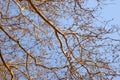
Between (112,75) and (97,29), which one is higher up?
(97,29)

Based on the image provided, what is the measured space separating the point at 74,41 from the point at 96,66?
38.7 inches

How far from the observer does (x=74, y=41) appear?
971 centimetres

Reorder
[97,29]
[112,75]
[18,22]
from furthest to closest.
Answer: [18,22] → [97,29] → [112,75]

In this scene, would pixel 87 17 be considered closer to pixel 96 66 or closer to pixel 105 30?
pixel 105 30

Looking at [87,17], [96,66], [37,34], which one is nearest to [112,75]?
[96,66]

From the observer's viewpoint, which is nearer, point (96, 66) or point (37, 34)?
point (96, 66)

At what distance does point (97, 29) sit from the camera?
9.52 meters

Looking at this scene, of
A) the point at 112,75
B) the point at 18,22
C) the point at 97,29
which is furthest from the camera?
the point at 18,22

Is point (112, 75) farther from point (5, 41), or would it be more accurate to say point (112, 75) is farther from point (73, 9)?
point (5, 41)

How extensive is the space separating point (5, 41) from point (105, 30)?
285 cm

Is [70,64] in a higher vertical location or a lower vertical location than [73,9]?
lower

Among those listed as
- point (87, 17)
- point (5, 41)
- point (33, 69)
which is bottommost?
point (33, 69)

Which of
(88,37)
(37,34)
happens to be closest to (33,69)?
(37,34)

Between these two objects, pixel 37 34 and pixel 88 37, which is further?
pixel 37 34
